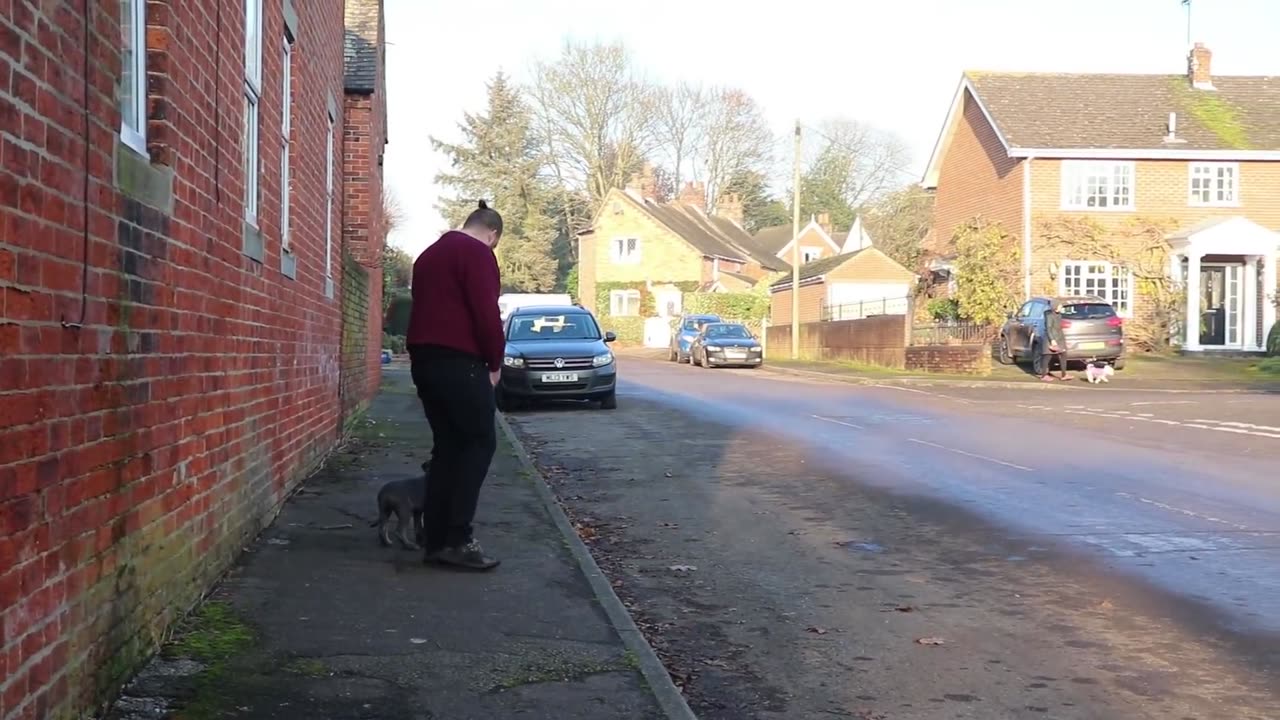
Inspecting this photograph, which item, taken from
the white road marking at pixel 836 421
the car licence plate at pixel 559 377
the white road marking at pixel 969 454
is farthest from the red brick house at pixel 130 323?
the car licence plate at pixel 559 377

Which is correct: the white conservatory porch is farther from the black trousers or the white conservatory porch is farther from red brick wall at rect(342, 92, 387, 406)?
the black trousers

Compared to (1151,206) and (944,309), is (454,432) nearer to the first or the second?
(944,309)

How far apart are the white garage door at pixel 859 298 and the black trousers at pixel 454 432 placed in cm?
3348

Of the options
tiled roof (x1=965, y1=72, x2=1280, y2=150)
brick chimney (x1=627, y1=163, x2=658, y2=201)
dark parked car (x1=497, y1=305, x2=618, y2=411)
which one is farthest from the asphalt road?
brick chimney (x1=627, y1=163, x2=658, y2=201)

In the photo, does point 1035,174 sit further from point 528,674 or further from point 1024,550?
point 528,674

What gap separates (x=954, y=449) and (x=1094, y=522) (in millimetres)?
4656

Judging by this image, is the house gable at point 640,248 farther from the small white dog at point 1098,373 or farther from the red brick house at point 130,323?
the red brick house at point 130,323

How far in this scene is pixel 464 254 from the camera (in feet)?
21.2

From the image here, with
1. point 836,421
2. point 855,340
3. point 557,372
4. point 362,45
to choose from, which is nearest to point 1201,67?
point 855,340

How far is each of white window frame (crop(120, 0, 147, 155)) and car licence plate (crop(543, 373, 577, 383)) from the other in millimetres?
14156

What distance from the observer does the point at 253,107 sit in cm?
736

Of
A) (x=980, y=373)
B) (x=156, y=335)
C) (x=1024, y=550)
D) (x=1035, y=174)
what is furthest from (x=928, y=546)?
(x=1035, y=174)

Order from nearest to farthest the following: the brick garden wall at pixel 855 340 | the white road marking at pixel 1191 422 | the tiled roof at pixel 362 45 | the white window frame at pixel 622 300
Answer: the white road marking at pixel 1191 422 → the tiled roof at pixel 362 45 → the brick garden wall at pixel 855 340 → the white window frame at pixel 622 300

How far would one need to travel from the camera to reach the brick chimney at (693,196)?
76.2 m
